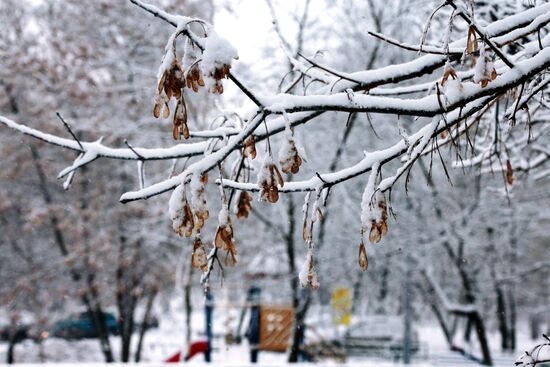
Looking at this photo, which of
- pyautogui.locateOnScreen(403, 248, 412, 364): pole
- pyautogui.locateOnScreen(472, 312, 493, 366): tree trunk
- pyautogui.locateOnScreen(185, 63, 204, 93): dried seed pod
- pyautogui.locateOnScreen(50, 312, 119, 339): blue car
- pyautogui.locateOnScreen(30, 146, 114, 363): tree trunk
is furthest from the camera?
pyautogui.locateOnScreen(50, 312, 119, 339): blue car

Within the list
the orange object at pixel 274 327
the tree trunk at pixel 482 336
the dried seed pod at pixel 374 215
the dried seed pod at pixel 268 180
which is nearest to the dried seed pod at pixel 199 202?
the dried seed pod at pixel 268 180

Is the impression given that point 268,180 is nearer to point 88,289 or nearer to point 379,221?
point 379,221

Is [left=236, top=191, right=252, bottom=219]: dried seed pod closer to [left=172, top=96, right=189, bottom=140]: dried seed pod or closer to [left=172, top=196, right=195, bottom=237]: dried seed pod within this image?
[left=172, top=196, right=195, bottom=237]: dried seed pod

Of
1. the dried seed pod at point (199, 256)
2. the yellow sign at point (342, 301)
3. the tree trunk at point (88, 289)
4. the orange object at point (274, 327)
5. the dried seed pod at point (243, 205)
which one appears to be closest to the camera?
the dried seed pod at point (199, 256)

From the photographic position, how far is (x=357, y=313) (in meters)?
33.2

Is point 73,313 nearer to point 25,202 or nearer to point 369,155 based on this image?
point 25,202

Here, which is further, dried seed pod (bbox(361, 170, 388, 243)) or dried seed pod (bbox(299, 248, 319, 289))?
dried seed pod (bbox(299, 248, 319, 289))

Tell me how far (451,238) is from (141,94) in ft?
26.4

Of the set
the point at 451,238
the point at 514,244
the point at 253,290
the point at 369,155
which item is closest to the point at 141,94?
the point at 253,290

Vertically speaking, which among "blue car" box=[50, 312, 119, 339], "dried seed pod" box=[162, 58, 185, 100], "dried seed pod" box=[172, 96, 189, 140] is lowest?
"blue car" box=[50, 312, 119, 339]

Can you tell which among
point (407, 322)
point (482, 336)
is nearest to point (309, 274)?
point (407, 322)

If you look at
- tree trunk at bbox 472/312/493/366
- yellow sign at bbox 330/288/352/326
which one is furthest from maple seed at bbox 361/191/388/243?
yellow sign at bbox 330/288/352/326

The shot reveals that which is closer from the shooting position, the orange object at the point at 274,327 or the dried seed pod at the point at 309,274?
the dried seed pod at the point at 309,274

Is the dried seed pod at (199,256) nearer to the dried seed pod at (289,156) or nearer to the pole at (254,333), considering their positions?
the dried seed pod at (289,156)
